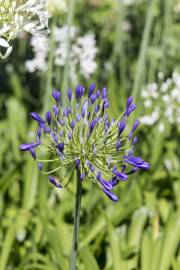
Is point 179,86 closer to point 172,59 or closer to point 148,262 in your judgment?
point 148,262

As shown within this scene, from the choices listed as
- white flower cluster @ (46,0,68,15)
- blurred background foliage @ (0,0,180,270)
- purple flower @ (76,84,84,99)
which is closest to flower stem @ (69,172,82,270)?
purple flower @ (76,84,84,99)

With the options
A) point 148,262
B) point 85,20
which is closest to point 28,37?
point 85,20

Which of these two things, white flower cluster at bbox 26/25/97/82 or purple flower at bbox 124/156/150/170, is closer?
purple flower at bbox 124/156/150/170

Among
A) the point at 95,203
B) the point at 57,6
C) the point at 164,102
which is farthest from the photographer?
the point at 164,102

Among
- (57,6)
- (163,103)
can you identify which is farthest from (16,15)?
(163,103)

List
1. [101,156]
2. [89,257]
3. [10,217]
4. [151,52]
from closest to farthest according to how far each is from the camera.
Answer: [101,156]
[89,257]
[10,217]
[151,52]

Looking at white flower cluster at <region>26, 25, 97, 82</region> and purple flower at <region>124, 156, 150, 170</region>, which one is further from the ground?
white flower cluster at <region>26, 25, 97, 82</region>

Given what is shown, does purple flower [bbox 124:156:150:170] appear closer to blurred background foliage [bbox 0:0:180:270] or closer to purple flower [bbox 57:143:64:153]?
purple flower [bbox 57:143:64:153]

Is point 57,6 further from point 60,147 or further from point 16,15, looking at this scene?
point 60,147

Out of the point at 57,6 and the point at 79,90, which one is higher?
the point at 57,6
